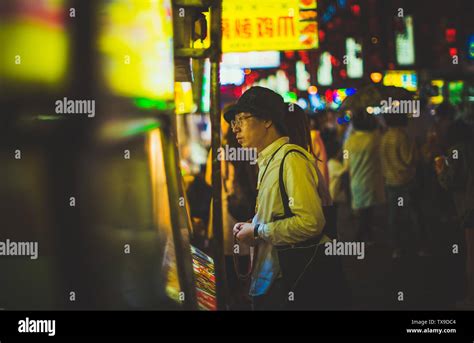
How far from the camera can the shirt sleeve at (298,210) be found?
20.4 ft

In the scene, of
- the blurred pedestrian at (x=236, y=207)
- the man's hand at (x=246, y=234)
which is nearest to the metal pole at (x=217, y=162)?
the blurred pedestrian at (x=236, y=207)

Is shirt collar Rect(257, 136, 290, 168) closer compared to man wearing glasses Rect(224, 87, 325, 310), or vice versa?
man wearing glasses Rect(224, 87, 325, 310)

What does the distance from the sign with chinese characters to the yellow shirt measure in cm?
146

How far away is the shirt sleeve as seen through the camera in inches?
245

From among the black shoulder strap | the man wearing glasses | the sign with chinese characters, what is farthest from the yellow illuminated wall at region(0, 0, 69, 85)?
the black shoulder strap

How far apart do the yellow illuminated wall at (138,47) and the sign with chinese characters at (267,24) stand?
22.5 inches

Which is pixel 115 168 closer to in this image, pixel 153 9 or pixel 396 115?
pixel 153 9

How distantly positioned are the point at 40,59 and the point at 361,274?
3134 mm

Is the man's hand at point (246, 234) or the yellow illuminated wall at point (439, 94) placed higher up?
the yellow illuminated wall at point (439, 94)

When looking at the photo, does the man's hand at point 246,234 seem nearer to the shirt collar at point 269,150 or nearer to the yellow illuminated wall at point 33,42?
the shirt collar at point 269,150

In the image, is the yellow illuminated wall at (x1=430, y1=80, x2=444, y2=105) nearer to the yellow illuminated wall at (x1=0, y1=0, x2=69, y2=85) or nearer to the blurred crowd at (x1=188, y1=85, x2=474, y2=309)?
the blurred crowd at (x1=188, y1=85, x2=474, y2=309)
